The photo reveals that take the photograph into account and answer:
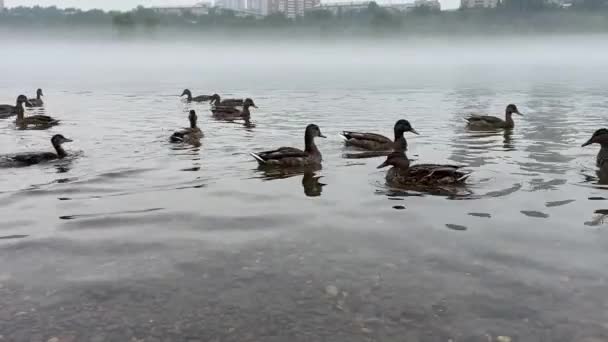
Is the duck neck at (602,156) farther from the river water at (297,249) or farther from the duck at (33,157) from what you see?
the duck at (33,157)

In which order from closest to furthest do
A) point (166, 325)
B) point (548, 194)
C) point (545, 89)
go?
1. point (166, 325)
2. point (548, 194)
3. point (545, 89)

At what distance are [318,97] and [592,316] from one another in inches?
1241

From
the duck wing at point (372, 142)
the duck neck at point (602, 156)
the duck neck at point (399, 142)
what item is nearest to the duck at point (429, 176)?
the duck neck at point (602, 156)

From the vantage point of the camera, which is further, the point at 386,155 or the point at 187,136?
the point at 187,136

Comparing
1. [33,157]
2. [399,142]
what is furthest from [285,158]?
[33,157]

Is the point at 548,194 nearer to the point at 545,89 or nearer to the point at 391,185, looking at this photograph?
the point at 391,185

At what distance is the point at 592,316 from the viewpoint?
641 cm

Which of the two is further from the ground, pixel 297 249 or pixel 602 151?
pixel 602 151

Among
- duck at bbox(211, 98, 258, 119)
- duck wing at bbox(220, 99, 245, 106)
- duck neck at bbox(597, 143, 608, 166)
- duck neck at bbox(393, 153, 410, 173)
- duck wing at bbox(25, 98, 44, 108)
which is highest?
duck wing at bbox(25, 98, 44, 108)

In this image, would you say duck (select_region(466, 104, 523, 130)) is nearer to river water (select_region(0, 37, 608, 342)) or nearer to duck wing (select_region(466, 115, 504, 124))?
duck wing (select_region(466, 115, 504, 124))

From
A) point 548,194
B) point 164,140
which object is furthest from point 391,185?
point 164,140

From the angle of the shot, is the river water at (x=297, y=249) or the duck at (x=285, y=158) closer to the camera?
the river water at (x=297, y=249)

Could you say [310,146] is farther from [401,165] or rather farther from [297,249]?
[297,249]

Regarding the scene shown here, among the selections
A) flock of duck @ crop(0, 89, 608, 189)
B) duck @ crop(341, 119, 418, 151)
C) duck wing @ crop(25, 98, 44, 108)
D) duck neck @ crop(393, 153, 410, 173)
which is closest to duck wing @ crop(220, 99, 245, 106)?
flock of duck @ crop(0, 89, 608, 189)
